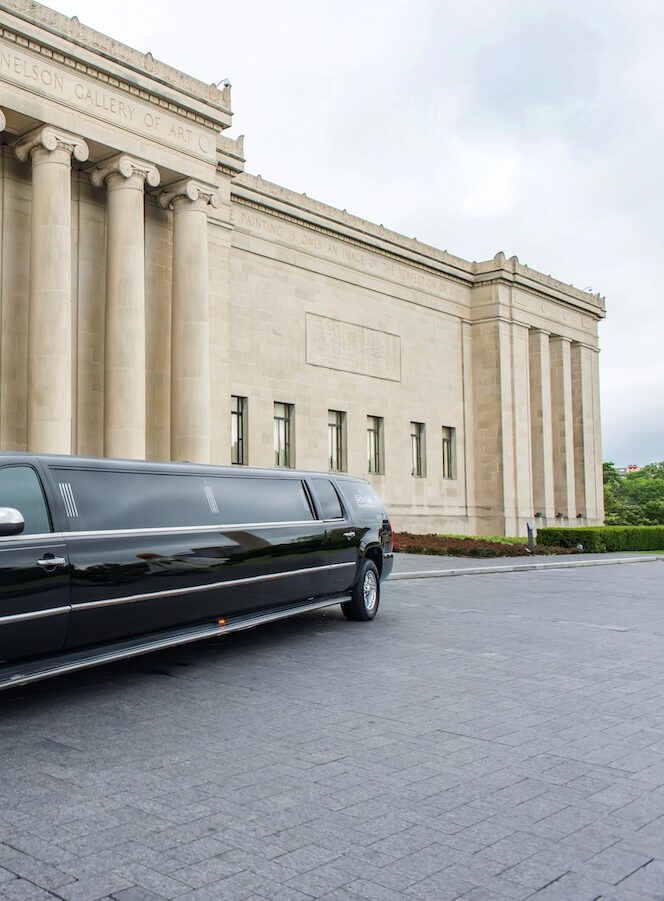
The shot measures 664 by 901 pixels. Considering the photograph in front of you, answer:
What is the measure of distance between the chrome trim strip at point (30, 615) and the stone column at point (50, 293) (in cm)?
1325

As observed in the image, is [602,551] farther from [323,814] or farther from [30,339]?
[323,814]

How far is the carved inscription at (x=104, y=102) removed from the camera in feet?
62.4

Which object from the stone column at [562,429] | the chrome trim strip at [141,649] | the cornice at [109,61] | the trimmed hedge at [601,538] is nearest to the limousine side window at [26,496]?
the chrome trim strip at [141,649]

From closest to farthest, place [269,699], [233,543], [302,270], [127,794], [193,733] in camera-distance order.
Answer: [127,794], [193,733], [269,699], [233,543], [302,270]

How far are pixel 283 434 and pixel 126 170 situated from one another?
36.8ft

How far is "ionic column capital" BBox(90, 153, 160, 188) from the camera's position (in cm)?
2125

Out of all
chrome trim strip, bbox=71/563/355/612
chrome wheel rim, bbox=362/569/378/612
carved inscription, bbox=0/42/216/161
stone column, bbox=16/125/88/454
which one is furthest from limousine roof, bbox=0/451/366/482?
carved inscription, bbox=0/42/216/161

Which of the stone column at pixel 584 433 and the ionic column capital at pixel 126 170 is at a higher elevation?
the ionic column capital at pixel 126 170

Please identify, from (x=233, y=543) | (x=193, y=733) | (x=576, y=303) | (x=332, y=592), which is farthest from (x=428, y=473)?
(x=193, y=733)

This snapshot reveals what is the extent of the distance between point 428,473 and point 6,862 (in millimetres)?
32468

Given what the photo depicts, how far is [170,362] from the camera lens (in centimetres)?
2353

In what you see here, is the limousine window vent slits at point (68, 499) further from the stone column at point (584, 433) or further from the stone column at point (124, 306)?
the stone column at point (584, 433)

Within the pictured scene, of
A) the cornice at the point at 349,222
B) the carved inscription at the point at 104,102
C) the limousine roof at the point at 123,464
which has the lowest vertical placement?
the limousine roof at the point at 123,464

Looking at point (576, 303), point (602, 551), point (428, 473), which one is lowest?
point (602, 551)
